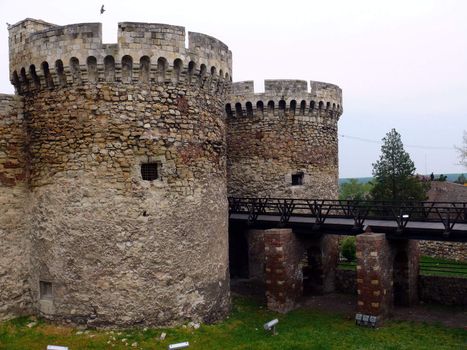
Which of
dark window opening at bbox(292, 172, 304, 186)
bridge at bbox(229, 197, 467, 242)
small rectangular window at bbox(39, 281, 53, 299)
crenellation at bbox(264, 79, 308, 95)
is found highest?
crenellation at bbox(264, 79, 308, 95)

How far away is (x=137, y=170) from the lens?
11742 mm

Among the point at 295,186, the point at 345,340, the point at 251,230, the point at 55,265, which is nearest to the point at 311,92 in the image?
the point at 295,186

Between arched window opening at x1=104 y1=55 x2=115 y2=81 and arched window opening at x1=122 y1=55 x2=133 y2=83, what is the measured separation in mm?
236

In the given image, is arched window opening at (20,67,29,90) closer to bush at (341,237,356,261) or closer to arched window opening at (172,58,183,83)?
arched window opening at (172,58,183,83)

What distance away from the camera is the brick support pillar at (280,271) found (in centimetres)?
1473

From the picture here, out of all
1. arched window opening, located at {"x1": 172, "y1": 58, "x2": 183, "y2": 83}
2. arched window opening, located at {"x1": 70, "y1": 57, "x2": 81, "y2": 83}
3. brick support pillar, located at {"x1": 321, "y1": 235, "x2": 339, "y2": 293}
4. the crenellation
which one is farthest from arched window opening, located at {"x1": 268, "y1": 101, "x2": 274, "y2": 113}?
arched window opening, located at {"x1": 70, "y1": 57, "x2": 81, "y2": 83}

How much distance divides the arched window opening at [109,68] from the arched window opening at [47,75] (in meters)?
1.41

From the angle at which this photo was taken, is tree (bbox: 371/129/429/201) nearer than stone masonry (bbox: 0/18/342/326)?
No

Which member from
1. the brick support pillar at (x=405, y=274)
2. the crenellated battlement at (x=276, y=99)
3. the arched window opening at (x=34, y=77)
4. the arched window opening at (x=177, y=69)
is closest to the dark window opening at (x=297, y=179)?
the crenellated battlement at (x=276, y=99)

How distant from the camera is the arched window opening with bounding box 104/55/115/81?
11547 mm

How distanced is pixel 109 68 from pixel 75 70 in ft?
2.73

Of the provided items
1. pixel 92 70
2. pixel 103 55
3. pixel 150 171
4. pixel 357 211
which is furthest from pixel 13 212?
pixel 357 211

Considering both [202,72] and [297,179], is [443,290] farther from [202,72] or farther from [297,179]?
[202,72]

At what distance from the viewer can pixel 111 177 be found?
11.6 m
